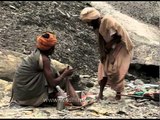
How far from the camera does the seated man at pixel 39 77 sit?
6059mm

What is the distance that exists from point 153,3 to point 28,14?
6383 millimetres

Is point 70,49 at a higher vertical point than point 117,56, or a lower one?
lower

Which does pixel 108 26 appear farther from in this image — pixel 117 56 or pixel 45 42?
pixel 45 42

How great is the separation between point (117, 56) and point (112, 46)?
0.17 m

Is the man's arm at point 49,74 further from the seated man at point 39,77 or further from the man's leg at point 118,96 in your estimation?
the man's leg at point 118,96

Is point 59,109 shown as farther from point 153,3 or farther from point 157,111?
point 153,3

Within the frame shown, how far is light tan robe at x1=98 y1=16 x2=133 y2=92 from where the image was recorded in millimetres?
6520

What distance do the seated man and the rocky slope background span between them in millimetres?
187

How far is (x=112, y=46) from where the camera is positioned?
21.9ft

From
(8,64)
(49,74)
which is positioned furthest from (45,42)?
(8,64)

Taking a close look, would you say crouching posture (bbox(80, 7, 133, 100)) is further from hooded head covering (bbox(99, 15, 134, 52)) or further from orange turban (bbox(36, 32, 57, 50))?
orange turban (bbox(36, 32, 57, 50))

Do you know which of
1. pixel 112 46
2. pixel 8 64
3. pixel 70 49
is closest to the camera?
pixel 112 46

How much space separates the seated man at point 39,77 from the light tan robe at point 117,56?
0.81m

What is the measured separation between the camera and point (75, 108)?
20.0 ft
